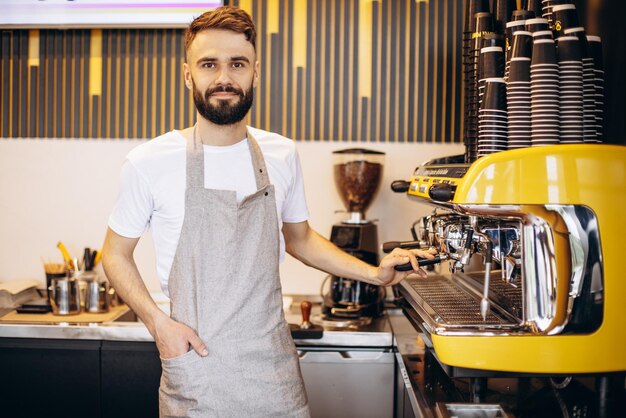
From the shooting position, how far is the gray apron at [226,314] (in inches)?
70.7

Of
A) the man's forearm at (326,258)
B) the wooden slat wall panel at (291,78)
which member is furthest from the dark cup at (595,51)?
the wooden slat wall panel at (291,78)

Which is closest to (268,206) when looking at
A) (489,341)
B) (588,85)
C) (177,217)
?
(177,217)

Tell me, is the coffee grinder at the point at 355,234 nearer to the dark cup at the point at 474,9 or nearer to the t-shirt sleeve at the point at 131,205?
the dark cup at the point at 474,9

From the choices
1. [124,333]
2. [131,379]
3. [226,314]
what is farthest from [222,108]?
[131,379]

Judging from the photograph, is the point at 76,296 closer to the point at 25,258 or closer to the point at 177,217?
the point at 25,258

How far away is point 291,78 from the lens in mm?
3166

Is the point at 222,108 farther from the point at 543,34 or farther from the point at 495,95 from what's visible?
the point at 543,34

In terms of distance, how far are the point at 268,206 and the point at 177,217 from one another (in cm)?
25

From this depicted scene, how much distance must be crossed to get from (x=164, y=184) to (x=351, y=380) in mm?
1104

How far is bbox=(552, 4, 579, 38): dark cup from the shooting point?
5.39 ft

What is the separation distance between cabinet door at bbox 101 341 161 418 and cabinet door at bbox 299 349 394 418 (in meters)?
0.56

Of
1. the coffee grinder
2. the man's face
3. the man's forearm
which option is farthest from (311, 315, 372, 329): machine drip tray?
the man's face

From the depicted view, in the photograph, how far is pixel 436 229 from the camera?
1869mm

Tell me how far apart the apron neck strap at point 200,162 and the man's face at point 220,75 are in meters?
0.10
